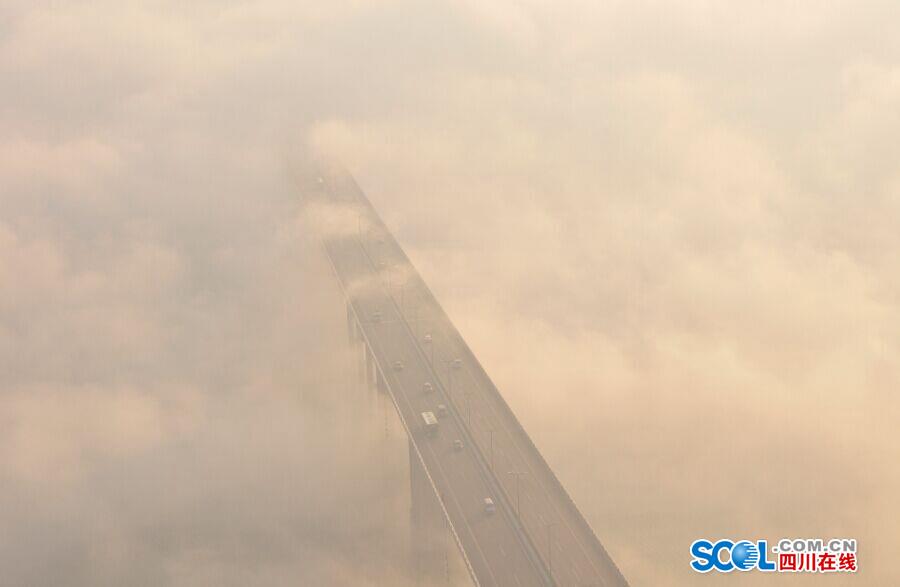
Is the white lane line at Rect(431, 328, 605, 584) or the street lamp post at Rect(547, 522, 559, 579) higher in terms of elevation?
the white lane line at Rect(431, 328, 605, 584)

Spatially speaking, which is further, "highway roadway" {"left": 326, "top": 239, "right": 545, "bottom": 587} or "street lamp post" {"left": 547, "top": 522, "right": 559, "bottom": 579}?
"highway roadway" {"left": 326, "top": 239, "right": 545, "bottom": 587}

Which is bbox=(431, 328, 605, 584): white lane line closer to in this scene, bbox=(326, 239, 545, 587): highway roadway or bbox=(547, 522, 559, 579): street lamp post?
bbox=(547, 522, 559, 579): street lamp post

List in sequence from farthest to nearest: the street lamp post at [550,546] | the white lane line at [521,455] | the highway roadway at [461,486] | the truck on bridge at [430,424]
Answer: the truck on bridge at [430,424] → the white lane line at [521,455] → the highway roadway at [461,486] → the street lamp post at [550,546]

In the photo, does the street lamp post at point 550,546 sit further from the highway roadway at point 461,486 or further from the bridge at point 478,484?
the highway roadway at point 461,486

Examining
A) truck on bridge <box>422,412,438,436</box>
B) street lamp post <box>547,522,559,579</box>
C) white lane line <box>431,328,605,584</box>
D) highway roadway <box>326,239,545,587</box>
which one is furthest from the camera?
truck on bridge <box>422,412,438,436</box>

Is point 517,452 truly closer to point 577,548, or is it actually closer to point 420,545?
point 577,548

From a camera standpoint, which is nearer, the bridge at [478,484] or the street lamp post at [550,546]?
the street lamp post at [550,546]

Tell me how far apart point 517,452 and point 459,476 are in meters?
10.8

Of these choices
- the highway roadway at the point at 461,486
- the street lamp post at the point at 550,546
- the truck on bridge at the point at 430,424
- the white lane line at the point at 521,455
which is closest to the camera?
the street lamp post at the point at 550,546

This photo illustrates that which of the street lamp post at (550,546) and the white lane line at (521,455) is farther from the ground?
the white lane line at (521,455)

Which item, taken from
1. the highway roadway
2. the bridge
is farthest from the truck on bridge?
the highway roadway

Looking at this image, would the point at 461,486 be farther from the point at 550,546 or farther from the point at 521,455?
the point at 550,546

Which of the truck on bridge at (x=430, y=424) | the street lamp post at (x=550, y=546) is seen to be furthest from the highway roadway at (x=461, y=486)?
the street lamp post at (x=550, y=546)

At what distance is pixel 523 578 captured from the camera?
130 m
